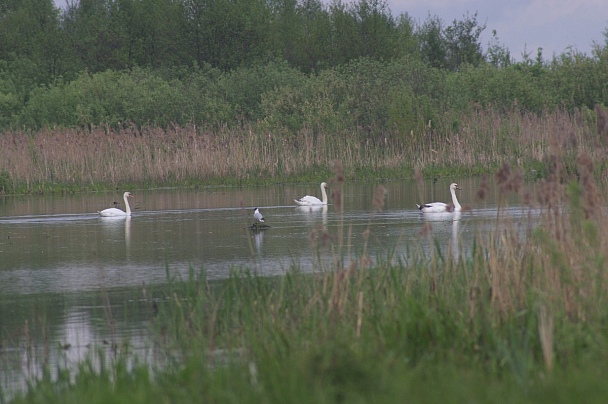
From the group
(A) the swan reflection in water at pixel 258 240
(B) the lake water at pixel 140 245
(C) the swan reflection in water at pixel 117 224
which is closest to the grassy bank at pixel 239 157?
(B) the lake water at pixel 140 245

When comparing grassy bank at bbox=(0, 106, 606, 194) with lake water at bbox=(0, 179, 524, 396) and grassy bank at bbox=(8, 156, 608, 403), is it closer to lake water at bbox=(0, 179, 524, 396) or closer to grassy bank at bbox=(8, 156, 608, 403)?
lake water at bbox=(0, 179, 524, 396)

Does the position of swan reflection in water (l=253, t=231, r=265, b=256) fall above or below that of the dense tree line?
below

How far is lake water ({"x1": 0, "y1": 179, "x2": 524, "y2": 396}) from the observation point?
30.2ft

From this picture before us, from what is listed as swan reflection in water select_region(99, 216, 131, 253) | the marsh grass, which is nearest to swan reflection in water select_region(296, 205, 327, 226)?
swan reflection in water select_region(99, 216, 131, 253)

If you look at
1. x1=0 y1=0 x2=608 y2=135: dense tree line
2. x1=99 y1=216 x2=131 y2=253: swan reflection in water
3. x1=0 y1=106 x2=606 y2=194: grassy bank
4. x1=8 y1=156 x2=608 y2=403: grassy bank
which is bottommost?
x1=8 y1=156 x2=608 y2=403: grassy bank

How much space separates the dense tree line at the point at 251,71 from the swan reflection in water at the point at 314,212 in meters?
10.9

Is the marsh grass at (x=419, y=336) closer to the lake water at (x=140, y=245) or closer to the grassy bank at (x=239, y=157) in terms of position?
the lake water at (x=140, y=245)

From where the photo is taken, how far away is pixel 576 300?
7.33 meters

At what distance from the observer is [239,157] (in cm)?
3108

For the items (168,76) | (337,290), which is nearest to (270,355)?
(337,290)

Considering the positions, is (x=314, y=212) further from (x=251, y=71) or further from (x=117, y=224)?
(x=251, y=71)

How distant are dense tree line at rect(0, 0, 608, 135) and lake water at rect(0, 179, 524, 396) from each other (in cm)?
907

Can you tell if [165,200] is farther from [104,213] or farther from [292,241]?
[292,241]

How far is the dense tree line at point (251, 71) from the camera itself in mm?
38438
